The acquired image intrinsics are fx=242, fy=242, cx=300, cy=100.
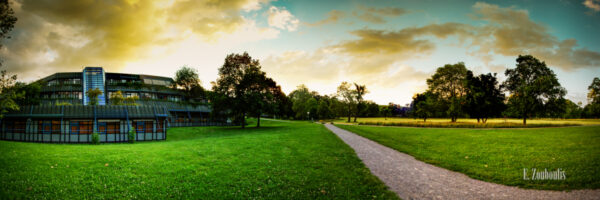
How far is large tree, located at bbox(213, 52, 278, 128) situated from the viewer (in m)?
37.5

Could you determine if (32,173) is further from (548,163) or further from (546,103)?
(546,103)

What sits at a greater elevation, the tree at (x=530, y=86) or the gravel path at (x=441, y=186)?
the tree at (x=530, y=86)

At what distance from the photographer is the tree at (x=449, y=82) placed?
5294 centimetres

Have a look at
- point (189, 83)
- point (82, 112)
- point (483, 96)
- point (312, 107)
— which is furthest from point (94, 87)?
point (483, 96)

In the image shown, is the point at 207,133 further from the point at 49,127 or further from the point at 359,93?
the point at 359,93

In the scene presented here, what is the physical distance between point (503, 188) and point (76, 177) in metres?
15.4

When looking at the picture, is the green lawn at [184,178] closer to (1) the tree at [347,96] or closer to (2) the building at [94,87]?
(2) the building at [94,87]

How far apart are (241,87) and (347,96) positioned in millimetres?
41482

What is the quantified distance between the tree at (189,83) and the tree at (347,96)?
39.1 metres

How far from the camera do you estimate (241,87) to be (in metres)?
38.4

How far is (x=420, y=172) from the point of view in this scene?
35.6 ft

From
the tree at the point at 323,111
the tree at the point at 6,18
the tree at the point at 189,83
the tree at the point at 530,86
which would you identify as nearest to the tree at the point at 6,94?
the tree at the point at 6,18

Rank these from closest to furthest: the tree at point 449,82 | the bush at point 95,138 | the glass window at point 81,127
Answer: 1. the bush at point 95,138
2. the glass window at point 81,127
3. the tree at point 449,82

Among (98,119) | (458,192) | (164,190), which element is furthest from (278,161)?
(98,119)
